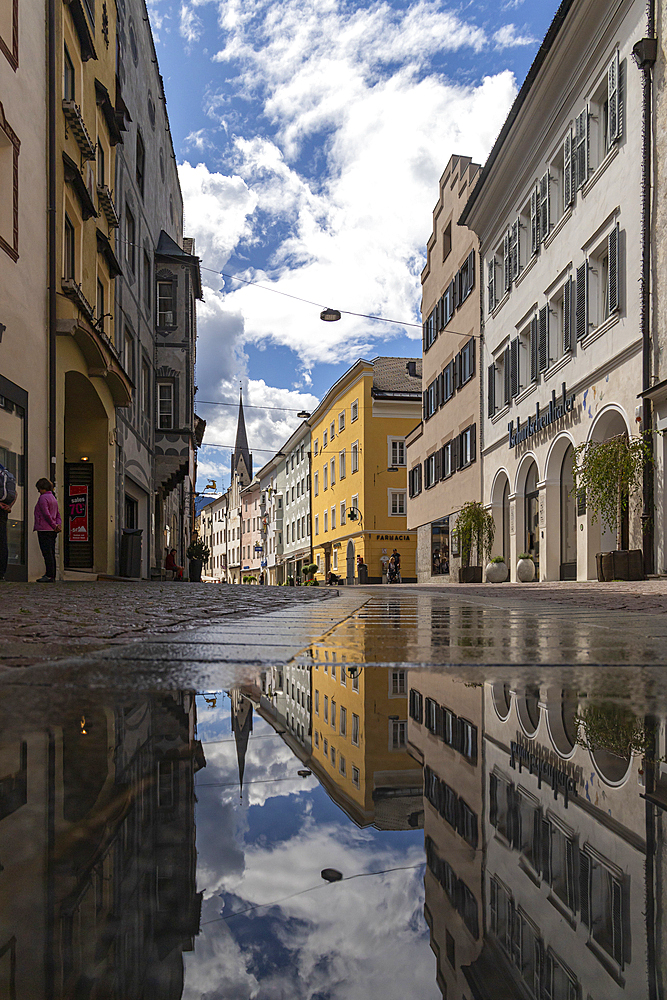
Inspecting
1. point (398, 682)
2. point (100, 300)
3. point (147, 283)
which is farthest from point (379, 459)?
point (398, 682)

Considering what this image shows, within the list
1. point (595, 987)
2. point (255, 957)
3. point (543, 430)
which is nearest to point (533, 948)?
point (595, 987)

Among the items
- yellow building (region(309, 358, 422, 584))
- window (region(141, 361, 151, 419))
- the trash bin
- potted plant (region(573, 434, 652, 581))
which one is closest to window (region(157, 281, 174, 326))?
window (region(141, 361, 151, 419))

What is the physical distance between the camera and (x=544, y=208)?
63.7 ft

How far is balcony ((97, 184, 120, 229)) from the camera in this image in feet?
52.2

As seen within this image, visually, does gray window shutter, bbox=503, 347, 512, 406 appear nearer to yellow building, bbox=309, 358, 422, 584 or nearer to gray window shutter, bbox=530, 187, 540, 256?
gray window shutter, bbox=530, 187, 540, 256

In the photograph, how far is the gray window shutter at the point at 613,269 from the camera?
14.8 m

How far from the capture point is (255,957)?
560mm

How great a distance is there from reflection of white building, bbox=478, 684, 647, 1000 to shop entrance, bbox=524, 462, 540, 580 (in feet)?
64.1

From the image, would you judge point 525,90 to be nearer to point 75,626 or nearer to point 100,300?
point 100,300

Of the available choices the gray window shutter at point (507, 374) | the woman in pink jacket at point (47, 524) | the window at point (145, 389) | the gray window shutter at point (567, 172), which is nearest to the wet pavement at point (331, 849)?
the woman in pink jacket at point (47, 524)

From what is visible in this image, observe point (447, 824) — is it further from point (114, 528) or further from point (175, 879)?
point (114, 528)

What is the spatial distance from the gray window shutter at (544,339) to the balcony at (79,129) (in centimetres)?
1091

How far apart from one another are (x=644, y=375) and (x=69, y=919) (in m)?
14.5

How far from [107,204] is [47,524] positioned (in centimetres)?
857
